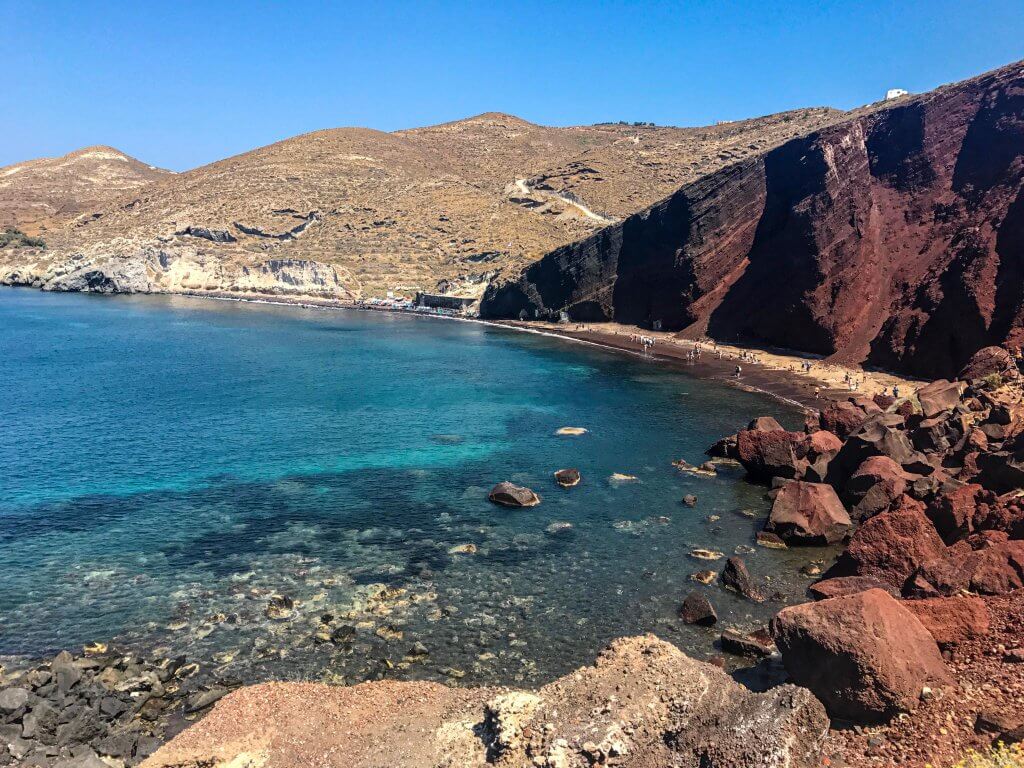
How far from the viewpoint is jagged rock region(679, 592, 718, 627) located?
949 inches

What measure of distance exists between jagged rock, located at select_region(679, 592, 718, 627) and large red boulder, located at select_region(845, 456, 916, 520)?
11.9 m

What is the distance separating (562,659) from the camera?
72.6 ft

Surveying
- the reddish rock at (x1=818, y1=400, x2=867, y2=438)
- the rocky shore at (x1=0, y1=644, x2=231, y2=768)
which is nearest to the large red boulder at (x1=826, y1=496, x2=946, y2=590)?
the reddish rock at (x1=818, y1=400, x2=867, y2=438)

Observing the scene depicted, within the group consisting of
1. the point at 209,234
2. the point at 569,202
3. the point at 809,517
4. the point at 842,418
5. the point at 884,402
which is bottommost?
the point at 809,517

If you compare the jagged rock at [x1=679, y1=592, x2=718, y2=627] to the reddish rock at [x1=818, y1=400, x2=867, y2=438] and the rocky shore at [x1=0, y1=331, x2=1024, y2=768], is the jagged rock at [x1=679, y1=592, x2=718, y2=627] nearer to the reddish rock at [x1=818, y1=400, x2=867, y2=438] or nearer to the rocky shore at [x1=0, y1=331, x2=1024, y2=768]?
the rocky shore at [x1=0, y1=331, x2=1024, y2=768]

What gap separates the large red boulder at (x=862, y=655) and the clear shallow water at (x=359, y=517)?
727 cm

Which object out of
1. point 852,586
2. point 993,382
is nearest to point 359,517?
point 852,586

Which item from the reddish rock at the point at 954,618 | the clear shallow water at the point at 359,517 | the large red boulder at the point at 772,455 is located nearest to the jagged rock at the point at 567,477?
the clear shallow water at the point at 359,517

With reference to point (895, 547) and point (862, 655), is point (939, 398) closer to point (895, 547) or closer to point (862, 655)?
point (895, 547)

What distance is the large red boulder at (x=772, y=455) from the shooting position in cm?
3903

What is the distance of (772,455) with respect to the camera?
3916cm

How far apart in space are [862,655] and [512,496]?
22.7 meters

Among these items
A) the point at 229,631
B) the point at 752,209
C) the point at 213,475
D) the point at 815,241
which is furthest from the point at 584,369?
the point at 229,631

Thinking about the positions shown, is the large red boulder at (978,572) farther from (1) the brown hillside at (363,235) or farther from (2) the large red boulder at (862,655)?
(1) the brown hillside at (363,235)
